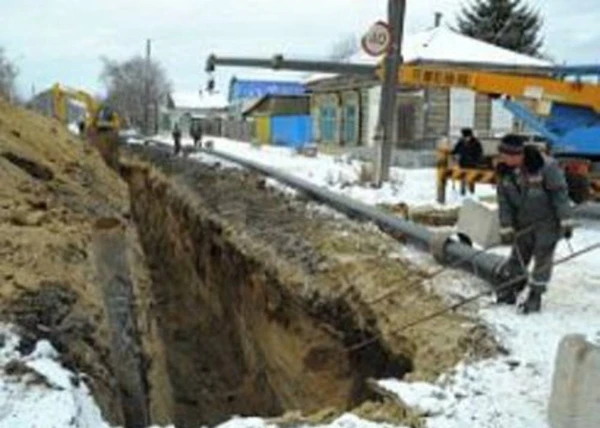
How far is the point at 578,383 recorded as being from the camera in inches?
236

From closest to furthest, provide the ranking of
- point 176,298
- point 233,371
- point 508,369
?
point 508,369 < point 233,371 < point 176,298

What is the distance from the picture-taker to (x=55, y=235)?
427 inches

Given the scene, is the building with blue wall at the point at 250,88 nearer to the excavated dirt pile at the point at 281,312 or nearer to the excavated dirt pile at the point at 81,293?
the excavated dirt pile at the point at 281,312

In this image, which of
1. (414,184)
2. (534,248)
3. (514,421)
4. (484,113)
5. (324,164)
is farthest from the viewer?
(484,113)

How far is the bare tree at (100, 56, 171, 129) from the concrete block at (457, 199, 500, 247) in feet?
266

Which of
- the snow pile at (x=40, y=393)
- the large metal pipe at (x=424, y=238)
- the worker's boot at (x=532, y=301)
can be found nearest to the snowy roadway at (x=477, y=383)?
the snow pile at (x=40, y=393)

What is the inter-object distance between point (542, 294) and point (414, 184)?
43.3ft

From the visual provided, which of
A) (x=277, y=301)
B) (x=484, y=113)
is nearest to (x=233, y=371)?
(x=277, y=301)

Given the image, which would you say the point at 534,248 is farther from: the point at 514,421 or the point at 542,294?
the point at 514,421

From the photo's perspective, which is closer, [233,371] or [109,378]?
[109,378]

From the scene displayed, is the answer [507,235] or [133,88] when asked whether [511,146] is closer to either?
[507,235]

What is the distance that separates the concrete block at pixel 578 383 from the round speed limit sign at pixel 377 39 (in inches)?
571

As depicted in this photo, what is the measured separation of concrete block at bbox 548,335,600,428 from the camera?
19.5 feet

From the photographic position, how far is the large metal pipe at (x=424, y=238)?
10.8 metres
